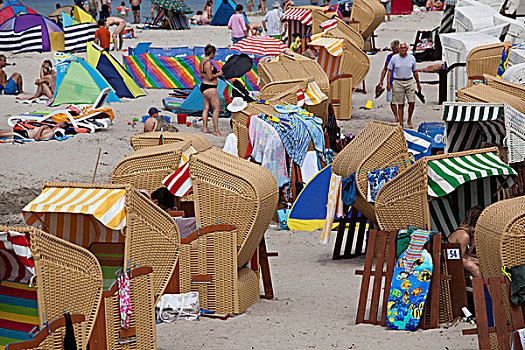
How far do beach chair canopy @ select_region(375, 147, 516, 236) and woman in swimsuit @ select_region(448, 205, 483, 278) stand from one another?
271 mm

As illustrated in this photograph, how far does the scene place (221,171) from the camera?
666 centimetres

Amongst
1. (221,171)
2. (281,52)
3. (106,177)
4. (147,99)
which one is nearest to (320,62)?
(281,52)

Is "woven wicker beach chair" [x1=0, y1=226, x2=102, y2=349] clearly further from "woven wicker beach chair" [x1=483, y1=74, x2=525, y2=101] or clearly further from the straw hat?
"woven wicker beach chair" [x1=483, y1=74, x2=525, y2=101]

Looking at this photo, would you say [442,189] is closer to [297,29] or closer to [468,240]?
[468,240]

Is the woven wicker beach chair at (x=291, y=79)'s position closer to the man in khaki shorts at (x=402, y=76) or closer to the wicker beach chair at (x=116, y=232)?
the man in khaki shorts at (x=402, y=76)

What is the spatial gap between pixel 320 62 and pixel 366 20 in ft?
24.5

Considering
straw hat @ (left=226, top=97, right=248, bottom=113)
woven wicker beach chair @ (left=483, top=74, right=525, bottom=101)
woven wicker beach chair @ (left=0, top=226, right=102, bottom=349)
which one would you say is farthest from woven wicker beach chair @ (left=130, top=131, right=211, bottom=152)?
woven wicker beach chair @ (left=483, top=74, right=525, bottom=101)

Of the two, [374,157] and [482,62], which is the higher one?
[482,62]

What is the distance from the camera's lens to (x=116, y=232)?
18.4 ft

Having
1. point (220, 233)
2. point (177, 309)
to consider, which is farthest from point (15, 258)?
point (220, 233)

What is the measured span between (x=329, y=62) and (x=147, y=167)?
976cm

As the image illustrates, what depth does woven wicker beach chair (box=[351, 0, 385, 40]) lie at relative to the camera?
2306 cm

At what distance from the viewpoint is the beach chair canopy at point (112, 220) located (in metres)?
5.02

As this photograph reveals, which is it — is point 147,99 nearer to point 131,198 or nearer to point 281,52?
point 281,52
